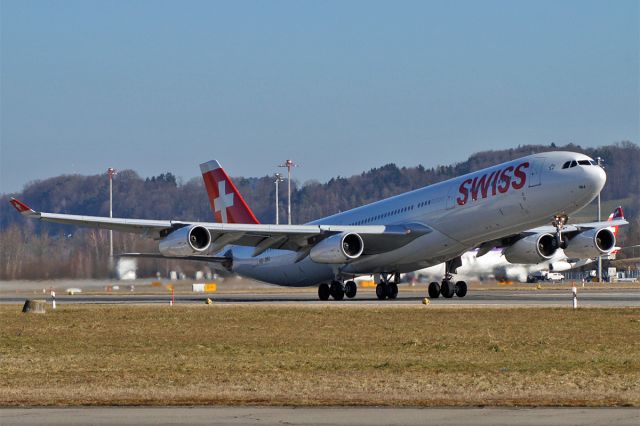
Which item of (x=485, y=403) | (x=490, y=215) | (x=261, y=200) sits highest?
(x=261, y=200)

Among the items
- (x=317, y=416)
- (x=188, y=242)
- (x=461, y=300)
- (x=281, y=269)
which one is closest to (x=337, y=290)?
(x=281, y=269)

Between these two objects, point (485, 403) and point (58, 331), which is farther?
Answer: point (58, 331)

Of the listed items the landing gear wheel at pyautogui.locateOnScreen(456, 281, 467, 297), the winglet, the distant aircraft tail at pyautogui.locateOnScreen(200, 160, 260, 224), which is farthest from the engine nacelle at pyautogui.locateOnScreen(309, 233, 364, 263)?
the distant aircraft tail at pyautogui.locateOnScreen(200, 160, 260, 224)

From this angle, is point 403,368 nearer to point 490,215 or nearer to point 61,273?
point 490,215

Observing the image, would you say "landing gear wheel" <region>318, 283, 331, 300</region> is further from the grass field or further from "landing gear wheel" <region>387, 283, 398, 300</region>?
the grass field

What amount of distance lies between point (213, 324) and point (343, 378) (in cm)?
1510

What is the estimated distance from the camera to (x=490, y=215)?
1823 inches

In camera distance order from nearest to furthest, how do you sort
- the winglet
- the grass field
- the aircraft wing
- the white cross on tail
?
1. the grass field
2. the winglet
3. the aircraft wing
4. the white cross on tail

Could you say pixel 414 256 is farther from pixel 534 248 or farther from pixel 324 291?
pixel 534 248

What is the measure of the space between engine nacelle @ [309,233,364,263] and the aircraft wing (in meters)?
0.51

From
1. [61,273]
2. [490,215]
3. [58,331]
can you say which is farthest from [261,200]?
[58,331]

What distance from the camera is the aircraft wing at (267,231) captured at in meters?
48.9

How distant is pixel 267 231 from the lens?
5003cm

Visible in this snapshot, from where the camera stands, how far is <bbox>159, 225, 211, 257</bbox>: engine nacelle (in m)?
47.2
